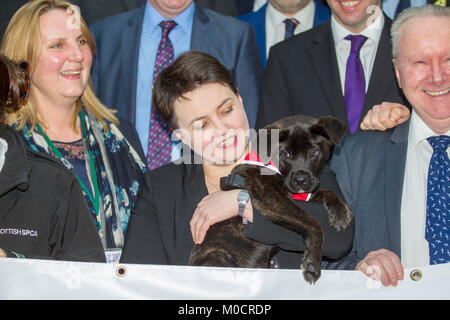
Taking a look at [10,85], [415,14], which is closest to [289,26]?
[415,14]

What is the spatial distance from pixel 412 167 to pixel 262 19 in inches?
66.2

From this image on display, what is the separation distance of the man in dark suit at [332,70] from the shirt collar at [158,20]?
61cm

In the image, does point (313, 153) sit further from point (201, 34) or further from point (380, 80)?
point (201, 34)

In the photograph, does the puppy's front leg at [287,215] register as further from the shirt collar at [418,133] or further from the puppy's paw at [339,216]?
the shirt collar at [418,133]

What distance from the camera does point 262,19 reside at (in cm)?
388

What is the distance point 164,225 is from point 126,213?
21.3 inches

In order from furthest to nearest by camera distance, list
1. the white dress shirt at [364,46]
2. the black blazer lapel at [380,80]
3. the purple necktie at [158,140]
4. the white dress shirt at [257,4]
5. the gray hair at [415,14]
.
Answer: the white dress shirt at [257,4] < the purple necktie at [158,140] < the white dress shirt at [364,46] < the black blazer lapel at [380,80] < the gray hair at [415,14]

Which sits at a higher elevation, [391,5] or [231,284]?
[391,5]

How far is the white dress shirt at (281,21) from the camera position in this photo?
3.86 m

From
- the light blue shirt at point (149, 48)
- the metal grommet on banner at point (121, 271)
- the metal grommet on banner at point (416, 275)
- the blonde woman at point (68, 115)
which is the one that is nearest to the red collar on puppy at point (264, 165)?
the metal grommet on banner at point (416, 275)

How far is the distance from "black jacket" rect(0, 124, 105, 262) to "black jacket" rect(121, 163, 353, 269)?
195mm

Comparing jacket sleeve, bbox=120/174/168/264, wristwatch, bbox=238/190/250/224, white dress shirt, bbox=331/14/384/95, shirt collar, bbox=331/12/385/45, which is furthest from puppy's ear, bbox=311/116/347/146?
shirt collar, bbox=331/12/385/45

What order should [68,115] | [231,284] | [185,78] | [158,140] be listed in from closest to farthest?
[231,284]
[185,78]
[68,115]
[158,140]

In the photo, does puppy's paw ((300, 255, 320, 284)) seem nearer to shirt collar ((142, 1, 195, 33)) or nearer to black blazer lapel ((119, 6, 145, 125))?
black blazer lapel ((119, 6, 145, 125))
